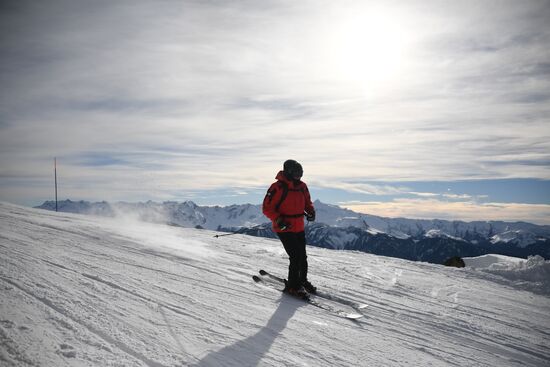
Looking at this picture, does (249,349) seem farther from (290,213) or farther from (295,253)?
(290,213)

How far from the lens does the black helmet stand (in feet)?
22.0

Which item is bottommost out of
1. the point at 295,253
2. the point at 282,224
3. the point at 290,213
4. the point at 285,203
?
the point at 295,253

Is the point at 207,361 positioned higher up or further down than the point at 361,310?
higher up

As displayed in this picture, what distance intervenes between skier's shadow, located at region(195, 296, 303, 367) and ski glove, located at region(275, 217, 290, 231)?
6.51ft

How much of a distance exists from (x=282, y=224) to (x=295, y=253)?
26.3 inches

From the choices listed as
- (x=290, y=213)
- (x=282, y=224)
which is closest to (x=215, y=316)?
(x=282, y=224)

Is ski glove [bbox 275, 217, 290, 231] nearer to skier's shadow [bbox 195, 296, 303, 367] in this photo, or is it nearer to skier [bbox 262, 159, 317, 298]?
skier [bbox 262, 159, 317, 298]

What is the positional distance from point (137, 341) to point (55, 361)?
76cm

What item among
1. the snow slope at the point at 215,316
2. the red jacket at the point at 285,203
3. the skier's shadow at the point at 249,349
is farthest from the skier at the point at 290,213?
the skier's shadow at the point at 249,349

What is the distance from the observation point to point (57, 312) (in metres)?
3.73

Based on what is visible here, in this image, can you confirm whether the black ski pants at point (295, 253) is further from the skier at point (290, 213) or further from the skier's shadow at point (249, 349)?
the skier's shadow at point (249, 349)

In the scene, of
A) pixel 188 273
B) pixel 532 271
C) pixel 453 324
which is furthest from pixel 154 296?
pixel 532 271

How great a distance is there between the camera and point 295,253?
684 cm

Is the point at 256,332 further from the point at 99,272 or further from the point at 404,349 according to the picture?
the point at 99,272
